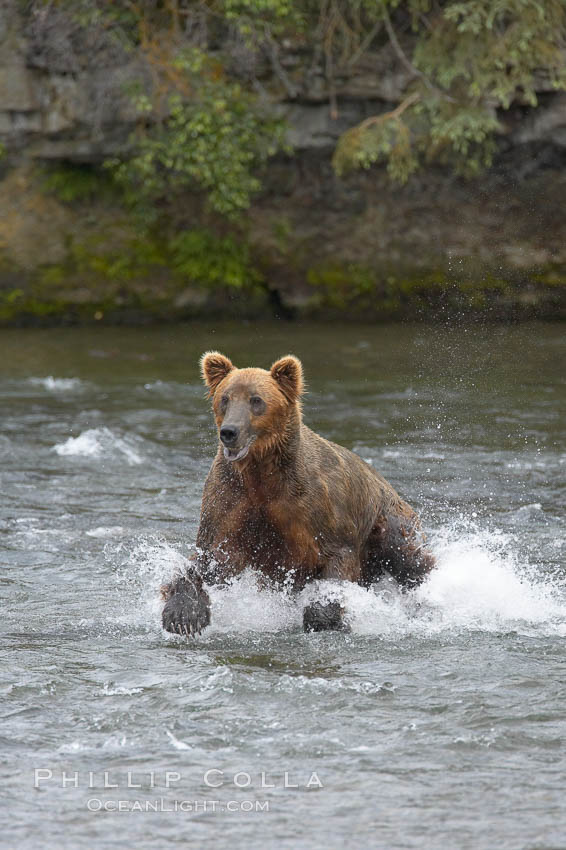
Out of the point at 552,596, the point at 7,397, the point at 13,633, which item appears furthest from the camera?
the point at 7,397

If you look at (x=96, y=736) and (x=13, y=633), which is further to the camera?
(x=13, y=633)

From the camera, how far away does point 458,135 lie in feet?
51.8

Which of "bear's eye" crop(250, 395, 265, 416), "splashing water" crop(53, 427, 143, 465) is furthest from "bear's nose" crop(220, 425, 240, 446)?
"splashing water" crop(53, 427, 143, 465)

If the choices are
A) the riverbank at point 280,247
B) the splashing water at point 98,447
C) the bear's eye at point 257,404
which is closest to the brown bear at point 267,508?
the bear's eye at point 257,404

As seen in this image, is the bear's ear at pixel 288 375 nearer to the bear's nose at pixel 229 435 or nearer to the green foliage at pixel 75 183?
the bear's nose at pixel 229 435

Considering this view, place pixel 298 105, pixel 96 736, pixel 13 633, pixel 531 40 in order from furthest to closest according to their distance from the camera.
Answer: pixel 298 105 → pixel 531 40 → pixel 13 633 → pixel 96 736

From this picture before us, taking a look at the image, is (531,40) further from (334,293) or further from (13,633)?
(13,633)

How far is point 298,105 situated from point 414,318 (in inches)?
139

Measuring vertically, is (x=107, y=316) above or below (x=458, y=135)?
below

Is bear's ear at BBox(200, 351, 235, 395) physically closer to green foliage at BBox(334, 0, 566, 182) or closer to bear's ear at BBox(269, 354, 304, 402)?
bear's ear at BBox(269, 354, 304, 402)

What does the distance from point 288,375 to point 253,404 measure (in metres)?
0.30

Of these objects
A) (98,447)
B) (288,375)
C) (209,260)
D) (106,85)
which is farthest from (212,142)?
(288,375)

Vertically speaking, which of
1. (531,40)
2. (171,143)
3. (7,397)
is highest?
(531,40)

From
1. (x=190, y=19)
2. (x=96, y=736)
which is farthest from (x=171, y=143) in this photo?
(x=96, y=736)
